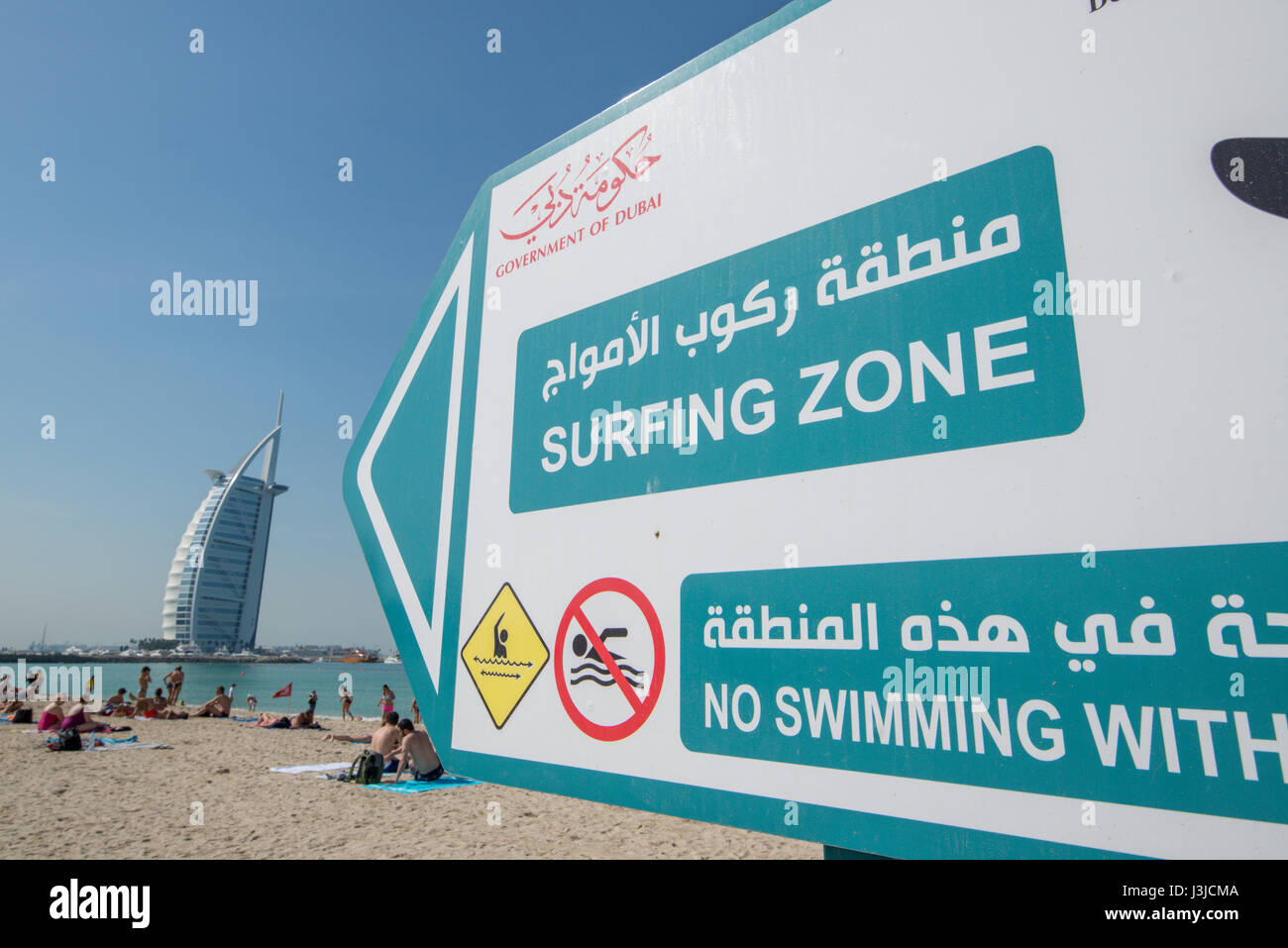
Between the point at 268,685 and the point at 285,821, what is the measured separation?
70.3 meters

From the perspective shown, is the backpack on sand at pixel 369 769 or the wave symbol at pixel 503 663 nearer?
the wave symbol at pixel 503 663

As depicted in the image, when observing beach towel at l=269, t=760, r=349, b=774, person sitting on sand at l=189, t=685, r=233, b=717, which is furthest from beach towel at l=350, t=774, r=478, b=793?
person sitting on sand at l=189, t=685, r=233, b=717

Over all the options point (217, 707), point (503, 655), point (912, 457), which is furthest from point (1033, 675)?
point (217, 707)

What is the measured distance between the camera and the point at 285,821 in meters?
7.35

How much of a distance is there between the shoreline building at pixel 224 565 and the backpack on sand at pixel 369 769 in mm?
89612

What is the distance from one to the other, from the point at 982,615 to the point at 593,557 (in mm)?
918

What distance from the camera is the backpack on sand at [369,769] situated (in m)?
9.34

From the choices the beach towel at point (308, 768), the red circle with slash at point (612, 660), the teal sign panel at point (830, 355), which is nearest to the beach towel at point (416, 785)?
the beach towel at point (308, 768)

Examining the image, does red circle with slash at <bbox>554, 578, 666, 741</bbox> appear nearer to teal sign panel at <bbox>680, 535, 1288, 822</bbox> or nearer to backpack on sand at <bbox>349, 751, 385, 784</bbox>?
teal sign panel at <bbox>680, 535, 1288, 822</bbox>

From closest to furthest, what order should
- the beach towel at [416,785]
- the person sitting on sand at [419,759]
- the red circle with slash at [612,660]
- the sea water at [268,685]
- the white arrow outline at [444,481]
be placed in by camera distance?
the red circle with slash at [612,660] → the white arrow outline at [444,481] → the beach towel at [416,785] → the person sitting on sand at [419,759] → the sea water at [268,685]

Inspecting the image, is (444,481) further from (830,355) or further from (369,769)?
(369,769)

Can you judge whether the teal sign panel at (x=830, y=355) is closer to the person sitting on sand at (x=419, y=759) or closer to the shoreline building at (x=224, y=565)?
the person sitting on sand at (x=419, y=759)

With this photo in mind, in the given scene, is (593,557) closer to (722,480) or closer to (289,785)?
(722,480)

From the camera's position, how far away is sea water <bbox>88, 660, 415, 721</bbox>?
38000 mm
